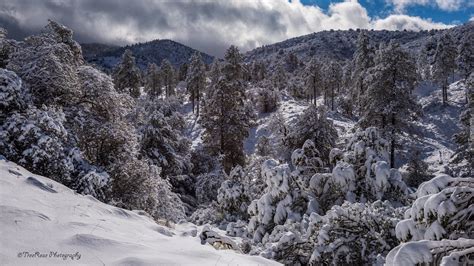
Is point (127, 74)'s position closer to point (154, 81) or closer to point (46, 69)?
point (154, 81)

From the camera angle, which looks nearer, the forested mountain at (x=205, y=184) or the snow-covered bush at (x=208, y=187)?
the forested mountain at (x=205, y=184)

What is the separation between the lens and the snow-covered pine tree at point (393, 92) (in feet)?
83.2

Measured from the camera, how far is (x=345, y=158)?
9.80m

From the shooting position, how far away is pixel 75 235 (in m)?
4.31

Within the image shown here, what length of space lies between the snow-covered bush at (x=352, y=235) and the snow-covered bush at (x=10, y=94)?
784 cm

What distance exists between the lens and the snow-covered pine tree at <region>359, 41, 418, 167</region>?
25359 mm

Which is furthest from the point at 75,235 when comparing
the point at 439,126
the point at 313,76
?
the point at 313,76

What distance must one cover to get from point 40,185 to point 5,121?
13.1 ft

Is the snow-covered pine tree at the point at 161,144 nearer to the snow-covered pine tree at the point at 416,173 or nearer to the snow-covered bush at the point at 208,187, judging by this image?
the snow-covered bush at the point at 208,187

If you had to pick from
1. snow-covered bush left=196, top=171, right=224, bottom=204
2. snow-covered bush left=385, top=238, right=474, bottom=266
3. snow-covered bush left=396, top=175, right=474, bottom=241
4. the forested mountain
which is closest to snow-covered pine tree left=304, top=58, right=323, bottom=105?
the forested mountain

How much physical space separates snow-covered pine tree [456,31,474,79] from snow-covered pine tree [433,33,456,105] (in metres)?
1.06

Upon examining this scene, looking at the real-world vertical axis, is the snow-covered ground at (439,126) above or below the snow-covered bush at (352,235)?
above

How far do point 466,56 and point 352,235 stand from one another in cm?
5573

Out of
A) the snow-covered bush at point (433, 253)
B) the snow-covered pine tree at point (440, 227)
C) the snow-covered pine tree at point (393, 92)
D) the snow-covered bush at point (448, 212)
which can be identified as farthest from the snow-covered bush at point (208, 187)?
the snow-covered bush at point (433, 253)
